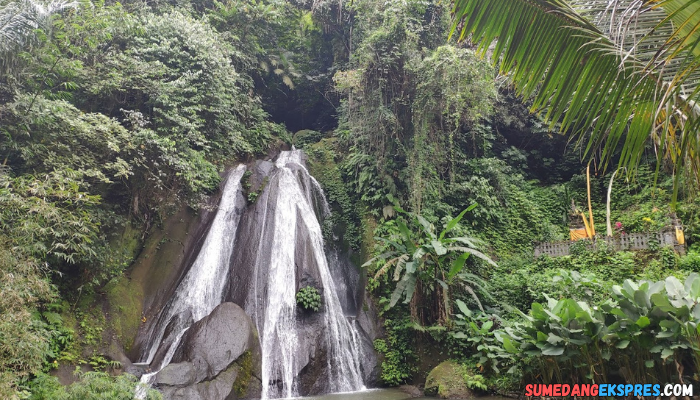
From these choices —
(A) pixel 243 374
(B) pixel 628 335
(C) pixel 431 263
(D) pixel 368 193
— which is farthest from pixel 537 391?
(D) pixel 368 193

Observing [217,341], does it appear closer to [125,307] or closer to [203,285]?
[203,285]

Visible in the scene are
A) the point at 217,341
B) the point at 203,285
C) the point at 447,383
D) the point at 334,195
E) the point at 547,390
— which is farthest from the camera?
the point at 334,195

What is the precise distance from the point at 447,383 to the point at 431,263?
8.60 feet

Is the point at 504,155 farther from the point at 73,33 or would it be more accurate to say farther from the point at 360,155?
the point at 73,33

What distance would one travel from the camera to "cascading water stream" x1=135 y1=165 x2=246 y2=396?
9016mm

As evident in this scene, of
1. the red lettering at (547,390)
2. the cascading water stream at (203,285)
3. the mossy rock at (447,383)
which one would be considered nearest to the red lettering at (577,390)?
the red lettering at (547,390)

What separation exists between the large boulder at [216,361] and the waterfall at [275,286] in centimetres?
35

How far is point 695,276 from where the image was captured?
4.33 m

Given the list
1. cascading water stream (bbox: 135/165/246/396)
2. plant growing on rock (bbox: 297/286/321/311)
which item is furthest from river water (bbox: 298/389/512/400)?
cascading water stream (bbox: 135/165/246/396)

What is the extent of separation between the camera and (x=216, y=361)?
7680 millimetres

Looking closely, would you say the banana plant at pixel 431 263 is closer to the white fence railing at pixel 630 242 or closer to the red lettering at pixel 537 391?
the red lettering at pixel 537 391

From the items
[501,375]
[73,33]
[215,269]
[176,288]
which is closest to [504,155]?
[501,375]

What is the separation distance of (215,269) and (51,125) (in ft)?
16.3

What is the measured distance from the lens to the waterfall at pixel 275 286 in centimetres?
858
